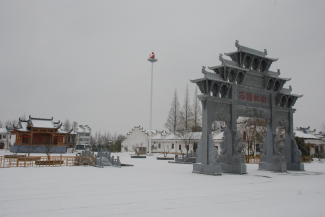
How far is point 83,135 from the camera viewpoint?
297 feet

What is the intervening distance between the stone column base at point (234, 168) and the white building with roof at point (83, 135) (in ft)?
254

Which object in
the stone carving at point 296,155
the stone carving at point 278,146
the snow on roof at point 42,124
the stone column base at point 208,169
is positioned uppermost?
the snow on roof at point 42,124

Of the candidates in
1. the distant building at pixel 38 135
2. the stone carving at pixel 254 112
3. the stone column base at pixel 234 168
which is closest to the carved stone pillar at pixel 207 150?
the stone column base at pixel 234 168

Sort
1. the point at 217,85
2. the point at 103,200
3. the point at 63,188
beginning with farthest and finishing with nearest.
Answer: the point at 217,85
the point at 63,188
the point at 103,200

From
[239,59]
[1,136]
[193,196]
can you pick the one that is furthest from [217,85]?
[1,136]

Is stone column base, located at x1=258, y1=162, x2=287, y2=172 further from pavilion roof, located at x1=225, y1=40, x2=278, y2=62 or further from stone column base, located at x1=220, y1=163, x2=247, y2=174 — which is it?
pavilion roof, located at x1=225, y1=40, x2=278, y2=62

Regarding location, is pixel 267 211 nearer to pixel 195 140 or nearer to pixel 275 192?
pixel 275 192

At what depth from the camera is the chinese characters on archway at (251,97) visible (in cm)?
1797

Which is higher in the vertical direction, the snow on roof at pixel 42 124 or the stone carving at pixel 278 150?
the snow on roof at pixel 42 124

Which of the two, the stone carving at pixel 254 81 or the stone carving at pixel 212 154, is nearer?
the stone carving at pixel 212 154

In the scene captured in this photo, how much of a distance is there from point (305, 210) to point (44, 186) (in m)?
9.18

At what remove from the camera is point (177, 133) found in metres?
56.7

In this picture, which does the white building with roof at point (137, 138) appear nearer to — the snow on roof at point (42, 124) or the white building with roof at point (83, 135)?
the snow on roof at point (42, 124)

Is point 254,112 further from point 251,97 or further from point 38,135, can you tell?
point 38,135
